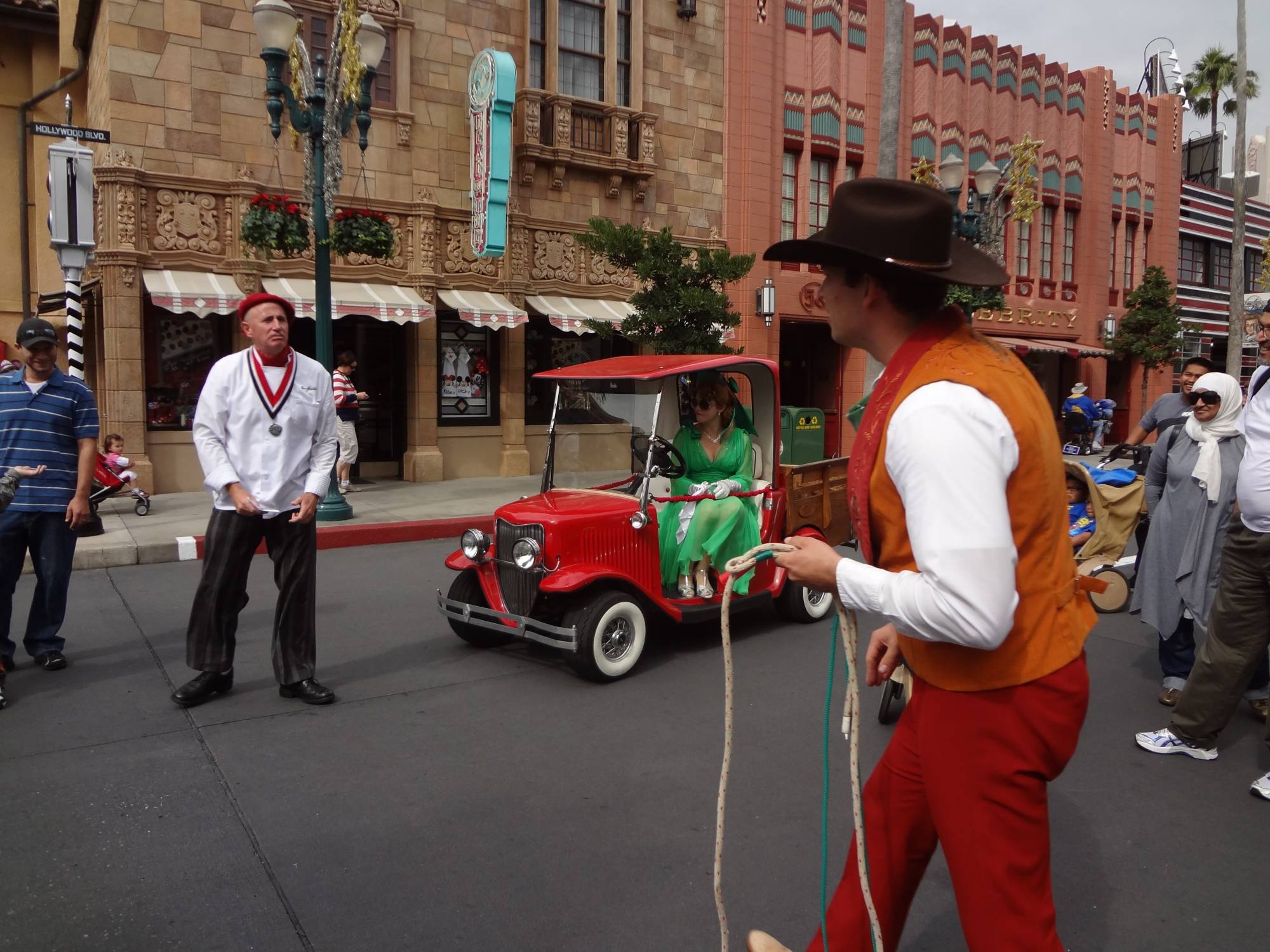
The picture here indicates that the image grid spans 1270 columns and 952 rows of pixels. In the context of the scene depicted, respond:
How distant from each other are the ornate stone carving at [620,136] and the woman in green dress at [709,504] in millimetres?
11155

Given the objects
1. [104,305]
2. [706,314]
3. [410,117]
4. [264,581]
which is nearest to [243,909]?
[264,581]

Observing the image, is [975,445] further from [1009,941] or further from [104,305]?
[104,305]

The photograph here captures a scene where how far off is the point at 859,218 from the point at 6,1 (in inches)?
768

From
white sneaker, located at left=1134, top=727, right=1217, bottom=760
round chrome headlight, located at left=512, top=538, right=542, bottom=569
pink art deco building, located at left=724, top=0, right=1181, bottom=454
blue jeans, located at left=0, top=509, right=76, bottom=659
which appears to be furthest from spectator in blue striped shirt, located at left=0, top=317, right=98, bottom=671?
pink art deco building, located at left=724, top=0, right=1181, bottom=454

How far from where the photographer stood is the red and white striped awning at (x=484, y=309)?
47.0 feet

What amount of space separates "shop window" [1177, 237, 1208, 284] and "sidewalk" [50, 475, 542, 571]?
24411 millimetres

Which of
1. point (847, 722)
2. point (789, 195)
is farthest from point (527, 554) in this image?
point (789, 195)

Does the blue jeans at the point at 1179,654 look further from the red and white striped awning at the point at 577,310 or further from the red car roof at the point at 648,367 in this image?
the red and white striped awning at the point at 577,310

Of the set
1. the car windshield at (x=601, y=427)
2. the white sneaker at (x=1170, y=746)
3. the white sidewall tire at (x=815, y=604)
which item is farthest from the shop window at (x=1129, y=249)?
the white sneaker at (x=1170, y=746)

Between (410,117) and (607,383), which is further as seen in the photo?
(410,117)

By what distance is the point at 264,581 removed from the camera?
8.20 meters

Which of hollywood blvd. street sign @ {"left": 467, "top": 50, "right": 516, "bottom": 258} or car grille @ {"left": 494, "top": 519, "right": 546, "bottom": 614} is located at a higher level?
hollywood blvd. street sign @ {"left": 467, "top": 50, "right": 516, "bottom": 258}

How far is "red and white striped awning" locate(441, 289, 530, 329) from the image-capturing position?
14.3 meters

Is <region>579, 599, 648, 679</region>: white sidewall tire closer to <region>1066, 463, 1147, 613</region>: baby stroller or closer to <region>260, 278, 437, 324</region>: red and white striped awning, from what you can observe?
<region>1066, 463, 1147, 613</region>: baby stroller
